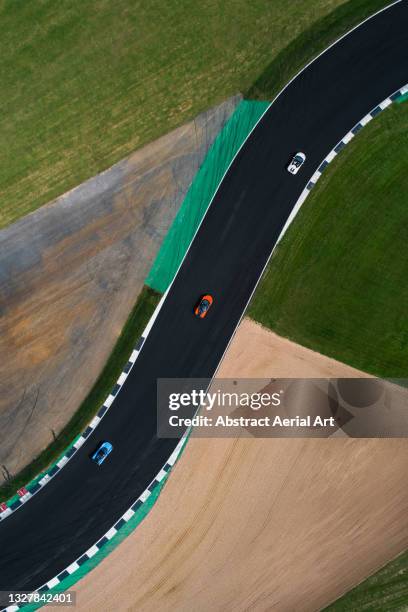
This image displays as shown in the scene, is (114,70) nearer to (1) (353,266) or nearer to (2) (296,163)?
(2) (296,163)

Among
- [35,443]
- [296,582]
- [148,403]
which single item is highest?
[148,403]

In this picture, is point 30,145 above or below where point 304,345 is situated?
above

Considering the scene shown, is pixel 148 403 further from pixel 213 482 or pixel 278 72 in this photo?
pixel 278 72

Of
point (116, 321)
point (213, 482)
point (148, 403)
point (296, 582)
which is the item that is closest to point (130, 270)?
point (116, 321)

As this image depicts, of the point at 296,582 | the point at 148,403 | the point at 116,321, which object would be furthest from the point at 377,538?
the point at 116,321

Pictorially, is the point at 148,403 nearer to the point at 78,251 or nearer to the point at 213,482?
the point at 213,482

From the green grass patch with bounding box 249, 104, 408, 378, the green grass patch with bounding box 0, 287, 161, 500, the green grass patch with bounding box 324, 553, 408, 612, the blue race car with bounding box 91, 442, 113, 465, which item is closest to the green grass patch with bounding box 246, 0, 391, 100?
the green grass patch with bounding box 249, 104, 408, 378
